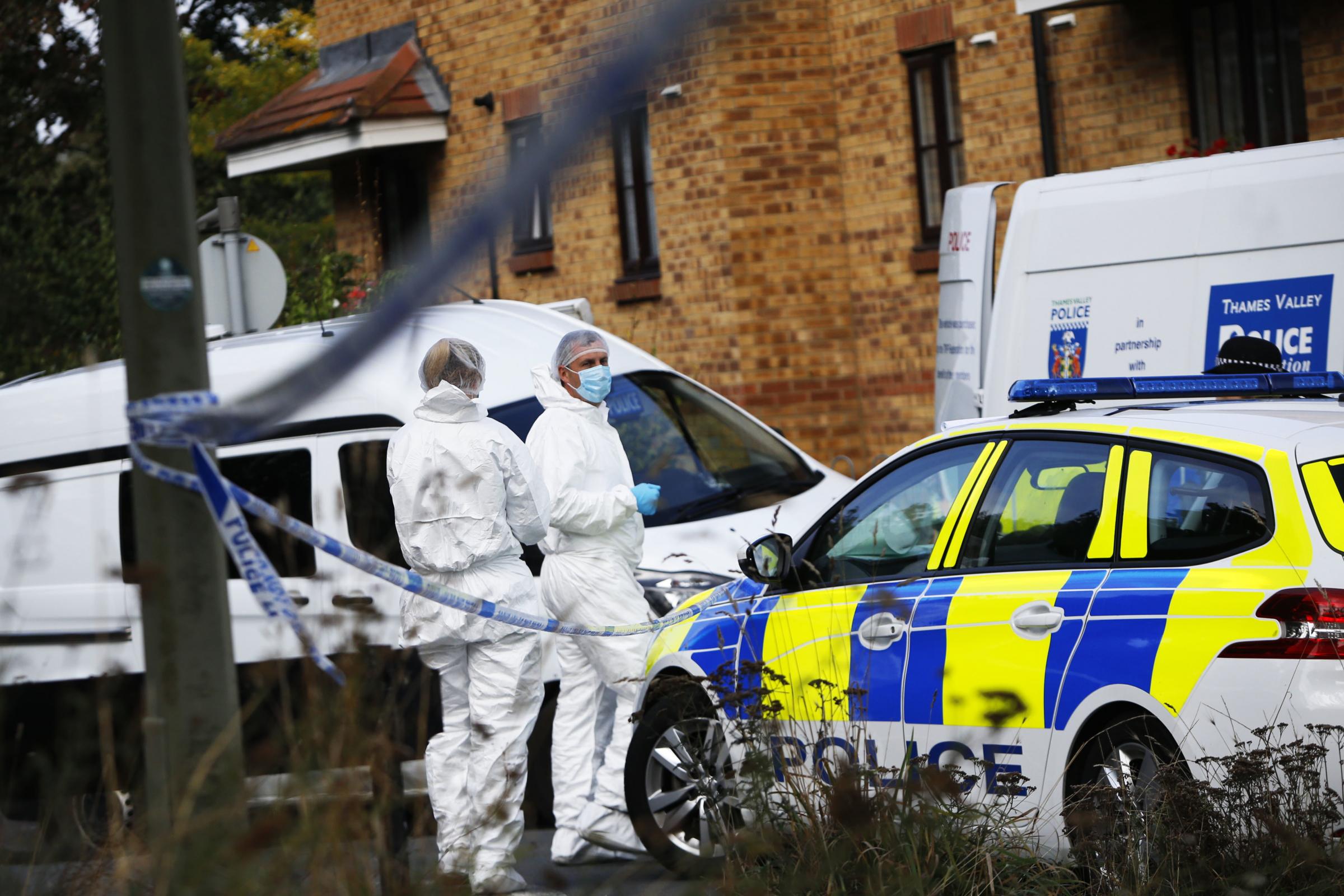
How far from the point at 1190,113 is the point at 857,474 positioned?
4.12 meters

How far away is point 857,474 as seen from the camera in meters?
14.5

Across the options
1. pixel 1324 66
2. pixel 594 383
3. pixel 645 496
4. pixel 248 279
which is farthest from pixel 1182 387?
pixel 248 279

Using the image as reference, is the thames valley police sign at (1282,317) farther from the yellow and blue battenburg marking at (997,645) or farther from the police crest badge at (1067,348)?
the yellow and blue battenburg marking at (997,645)

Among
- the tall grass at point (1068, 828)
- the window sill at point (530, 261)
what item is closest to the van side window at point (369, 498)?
the tall grass at point (1068, 828)

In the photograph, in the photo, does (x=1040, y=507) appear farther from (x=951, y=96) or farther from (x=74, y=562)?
(x=951, y=96)

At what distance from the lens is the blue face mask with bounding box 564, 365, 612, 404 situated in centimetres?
674

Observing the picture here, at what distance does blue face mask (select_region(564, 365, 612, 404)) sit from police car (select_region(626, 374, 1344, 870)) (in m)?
1.10

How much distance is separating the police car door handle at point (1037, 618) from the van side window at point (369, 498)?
331cm

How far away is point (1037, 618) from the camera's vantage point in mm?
4980

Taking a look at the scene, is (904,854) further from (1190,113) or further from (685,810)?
(1190,113)

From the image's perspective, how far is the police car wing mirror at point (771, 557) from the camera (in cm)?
586

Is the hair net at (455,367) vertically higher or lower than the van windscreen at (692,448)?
higher

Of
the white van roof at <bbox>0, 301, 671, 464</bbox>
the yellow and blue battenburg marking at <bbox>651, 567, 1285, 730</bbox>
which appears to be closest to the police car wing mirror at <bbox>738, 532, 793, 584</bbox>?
the yellow and blue battenburg marking at <bbox>651, 567, 1285, 730</bbox>

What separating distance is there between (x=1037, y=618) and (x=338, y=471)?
3.79 m
